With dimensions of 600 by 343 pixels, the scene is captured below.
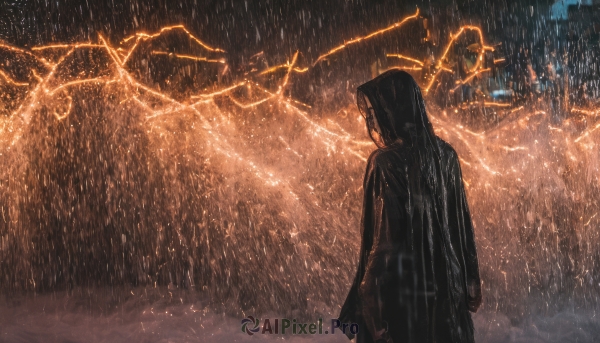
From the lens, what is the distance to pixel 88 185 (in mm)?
6379

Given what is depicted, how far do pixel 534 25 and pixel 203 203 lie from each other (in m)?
4.20

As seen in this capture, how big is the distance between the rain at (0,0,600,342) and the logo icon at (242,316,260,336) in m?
0.27

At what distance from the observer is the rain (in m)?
6.29

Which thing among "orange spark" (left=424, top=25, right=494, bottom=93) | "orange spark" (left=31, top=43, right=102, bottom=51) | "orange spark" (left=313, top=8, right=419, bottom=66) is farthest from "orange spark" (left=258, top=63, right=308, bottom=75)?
"orange spark" (left=31, top=43, right=102, bottom=51)

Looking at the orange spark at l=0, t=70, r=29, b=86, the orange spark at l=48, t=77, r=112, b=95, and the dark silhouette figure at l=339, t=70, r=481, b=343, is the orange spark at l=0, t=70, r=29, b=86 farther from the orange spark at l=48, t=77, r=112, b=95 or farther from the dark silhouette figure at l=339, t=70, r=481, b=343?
the dark silhouette figure at l=339, t=70, r=481, b=343

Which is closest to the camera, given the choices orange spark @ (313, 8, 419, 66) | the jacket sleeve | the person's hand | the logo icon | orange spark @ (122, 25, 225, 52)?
the jacket sleeve

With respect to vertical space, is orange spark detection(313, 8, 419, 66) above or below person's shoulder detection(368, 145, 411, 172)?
above

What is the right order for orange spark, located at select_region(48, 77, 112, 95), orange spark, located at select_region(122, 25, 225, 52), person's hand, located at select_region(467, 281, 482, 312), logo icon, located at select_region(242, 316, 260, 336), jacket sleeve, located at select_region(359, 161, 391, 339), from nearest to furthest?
jacket sleeve, located at select_region(359, 161, 391, 339) < person's hand, located at select_region(467, 281, 482, 312) < logo icon, located at select_region(242, 316, 260, 336) < orange spark, located at select_region(48, 77, 112, 95) < orange spark, located at select_region(122, 25, 225, 52)

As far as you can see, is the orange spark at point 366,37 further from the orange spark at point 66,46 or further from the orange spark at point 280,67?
the orange spark at point 66,46

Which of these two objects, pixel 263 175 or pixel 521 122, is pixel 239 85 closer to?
pixel 263 175

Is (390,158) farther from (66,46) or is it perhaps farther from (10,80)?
(10,80)

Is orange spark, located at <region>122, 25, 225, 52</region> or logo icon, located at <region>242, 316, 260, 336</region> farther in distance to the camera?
orange spark, located at <region>122, 25, 225, 52</region>

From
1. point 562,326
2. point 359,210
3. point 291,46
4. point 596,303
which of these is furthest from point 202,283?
point 596,303

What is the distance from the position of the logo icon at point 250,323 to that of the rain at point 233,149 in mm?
270
